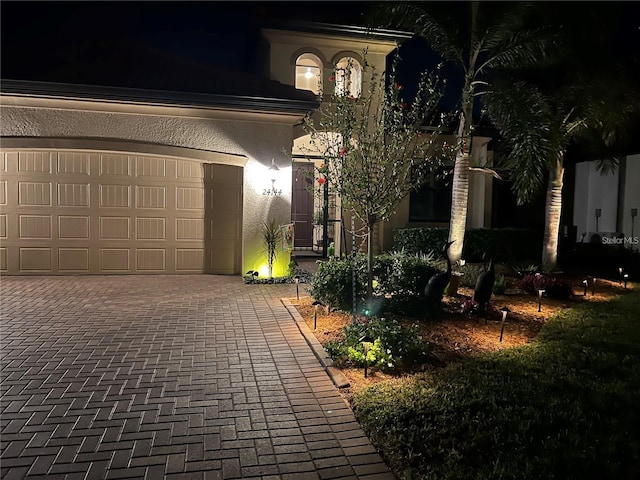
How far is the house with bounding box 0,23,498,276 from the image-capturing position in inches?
387

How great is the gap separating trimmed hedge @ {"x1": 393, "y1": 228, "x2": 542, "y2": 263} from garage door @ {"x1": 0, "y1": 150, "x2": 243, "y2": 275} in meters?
5.03

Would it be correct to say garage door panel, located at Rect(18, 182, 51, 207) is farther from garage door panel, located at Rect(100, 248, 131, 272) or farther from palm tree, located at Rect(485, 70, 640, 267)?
palm tree, located at Rect(485, 70, 640, 267)

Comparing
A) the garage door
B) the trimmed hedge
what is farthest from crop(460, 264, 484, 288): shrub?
the garage door

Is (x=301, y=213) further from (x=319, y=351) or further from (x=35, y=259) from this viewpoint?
(x=319, y=351)

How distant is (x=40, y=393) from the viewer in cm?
475

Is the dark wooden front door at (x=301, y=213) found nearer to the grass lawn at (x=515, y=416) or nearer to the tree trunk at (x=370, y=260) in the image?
the tree trunk at (x=370, y=260)

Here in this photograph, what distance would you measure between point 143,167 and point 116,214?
126 cm

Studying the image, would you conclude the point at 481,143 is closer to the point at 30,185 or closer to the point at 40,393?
the point at 30,185

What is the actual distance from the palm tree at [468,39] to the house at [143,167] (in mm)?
2778

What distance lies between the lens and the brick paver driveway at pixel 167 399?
3.60 metres

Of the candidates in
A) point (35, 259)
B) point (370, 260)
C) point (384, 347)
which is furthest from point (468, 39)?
point (35, 259)

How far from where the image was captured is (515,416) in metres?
4.30

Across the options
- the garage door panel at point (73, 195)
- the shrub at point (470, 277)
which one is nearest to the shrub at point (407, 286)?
the shrub at point (470, 277)

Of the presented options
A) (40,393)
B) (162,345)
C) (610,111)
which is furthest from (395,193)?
(610,111)
